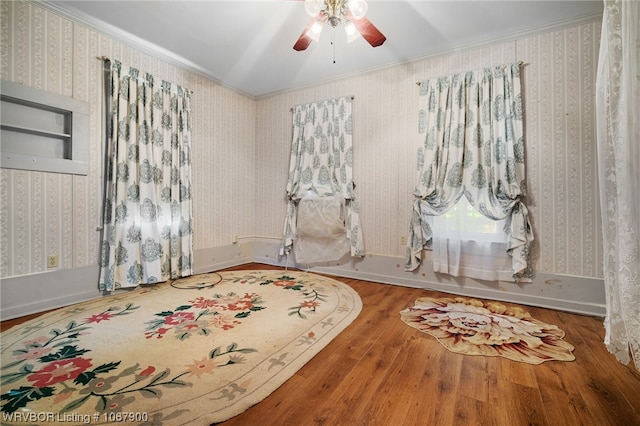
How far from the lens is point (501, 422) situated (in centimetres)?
115

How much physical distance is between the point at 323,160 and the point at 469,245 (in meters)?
2.07

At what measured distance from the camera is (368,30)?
6.61 ft

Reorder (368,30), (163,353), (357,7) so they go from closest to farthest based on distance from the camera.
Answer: (163,353), (357,7), (368,30)

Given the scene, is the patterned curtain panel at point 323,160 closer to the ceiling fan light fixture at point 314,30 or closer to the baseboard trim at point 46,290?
the ceiling fan light fixture at point 314,30

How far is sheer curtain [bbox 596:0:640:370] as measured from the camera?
1.03 meters

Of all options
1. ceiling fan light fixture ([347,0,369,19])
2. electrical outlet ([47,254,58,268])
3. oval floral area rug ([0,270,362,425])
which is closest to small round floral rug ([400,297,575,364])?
oval floral area rug ([0,270,362,425])

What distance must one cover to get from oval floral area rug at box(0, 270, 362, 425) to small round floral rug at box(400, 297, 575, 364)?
0.63 metres

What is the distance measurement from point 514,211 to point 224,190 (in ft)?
11.7

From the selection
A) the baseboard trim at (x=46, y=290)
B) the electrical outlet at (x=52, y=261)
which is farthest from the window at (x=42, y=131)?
the baseboard trim at (x=46, y=290)

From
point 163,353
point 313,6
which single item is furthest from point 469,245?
point 163,353

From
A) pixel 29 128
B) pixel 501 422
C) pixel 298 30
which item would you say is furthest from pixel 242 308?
pixel 298 30

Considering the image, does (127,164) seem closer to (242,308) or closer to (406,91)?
(242,308)

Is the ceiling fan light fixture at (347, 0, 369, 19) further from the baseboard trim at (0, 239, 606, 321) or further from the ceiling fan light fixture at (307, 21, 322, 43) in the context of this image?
the baseboard trim at (0, 239, 606, 321)

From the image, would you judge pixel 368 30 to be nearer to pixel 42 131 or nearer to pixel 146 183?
pixel 146 183
